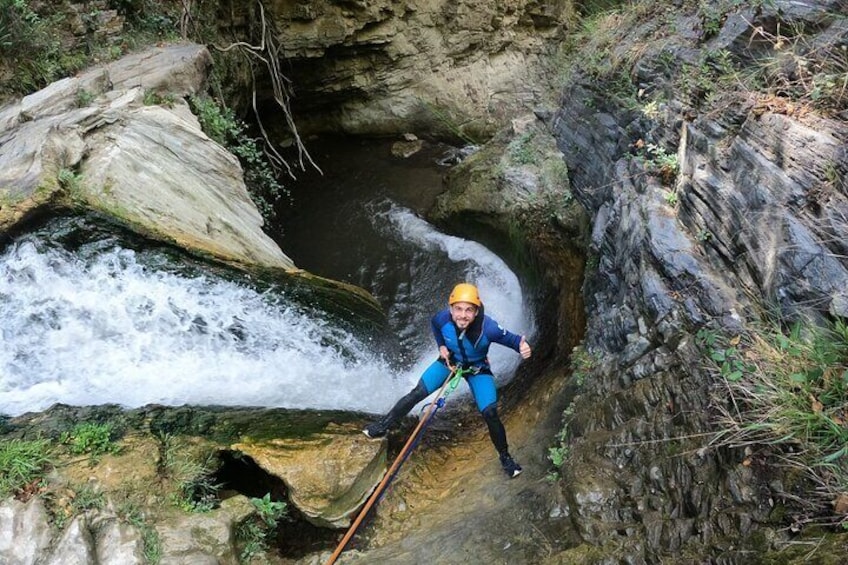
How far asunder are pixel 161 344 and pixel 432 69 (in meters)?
8.32

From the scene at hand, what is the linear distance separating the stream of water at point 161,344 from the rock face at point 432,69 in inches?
257

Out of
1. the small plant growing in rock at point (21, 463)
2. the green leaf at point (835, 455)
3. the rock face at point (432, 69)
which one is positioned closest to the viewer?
the green leaf at point (835, 455)

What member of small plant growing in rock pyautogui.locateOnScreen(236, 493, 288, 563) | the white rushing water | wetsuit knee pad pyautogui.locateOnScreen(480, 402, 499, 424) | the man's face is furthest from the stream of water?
the man's face

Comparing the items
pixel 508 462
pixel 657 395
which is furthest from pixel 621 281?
pixel 508 462

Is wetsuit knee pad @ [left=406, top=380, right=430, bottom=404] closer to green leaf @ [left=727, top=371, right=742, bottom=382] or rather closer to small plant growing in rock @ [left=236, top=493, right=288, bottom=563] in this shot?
small plant growing in rock @ [left=236, top=493, right=288, bottom=563]

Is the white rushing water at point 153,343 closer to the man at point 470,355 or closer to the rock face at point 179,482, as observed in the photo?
the rock face at point 179,482

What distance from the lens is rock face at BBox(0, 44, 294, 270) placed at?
15.9 feet

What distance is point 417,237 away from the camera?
8961 mm

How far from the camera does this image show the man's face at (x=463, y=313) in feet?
14.7

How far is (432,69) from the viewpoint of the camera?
37.3ft

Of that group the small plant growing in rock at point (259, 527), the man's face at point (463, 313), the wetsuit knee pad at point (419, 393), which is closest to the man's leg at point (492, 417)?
the wetsuit knee pad at point (419, 393)

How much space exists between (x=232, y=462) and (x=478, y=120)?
8705 mm

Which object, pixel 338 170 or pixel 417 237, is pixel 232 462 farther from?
pixel 338 170

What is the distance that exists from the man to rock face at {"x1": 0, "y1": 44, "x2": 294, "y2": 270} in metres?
1.98
